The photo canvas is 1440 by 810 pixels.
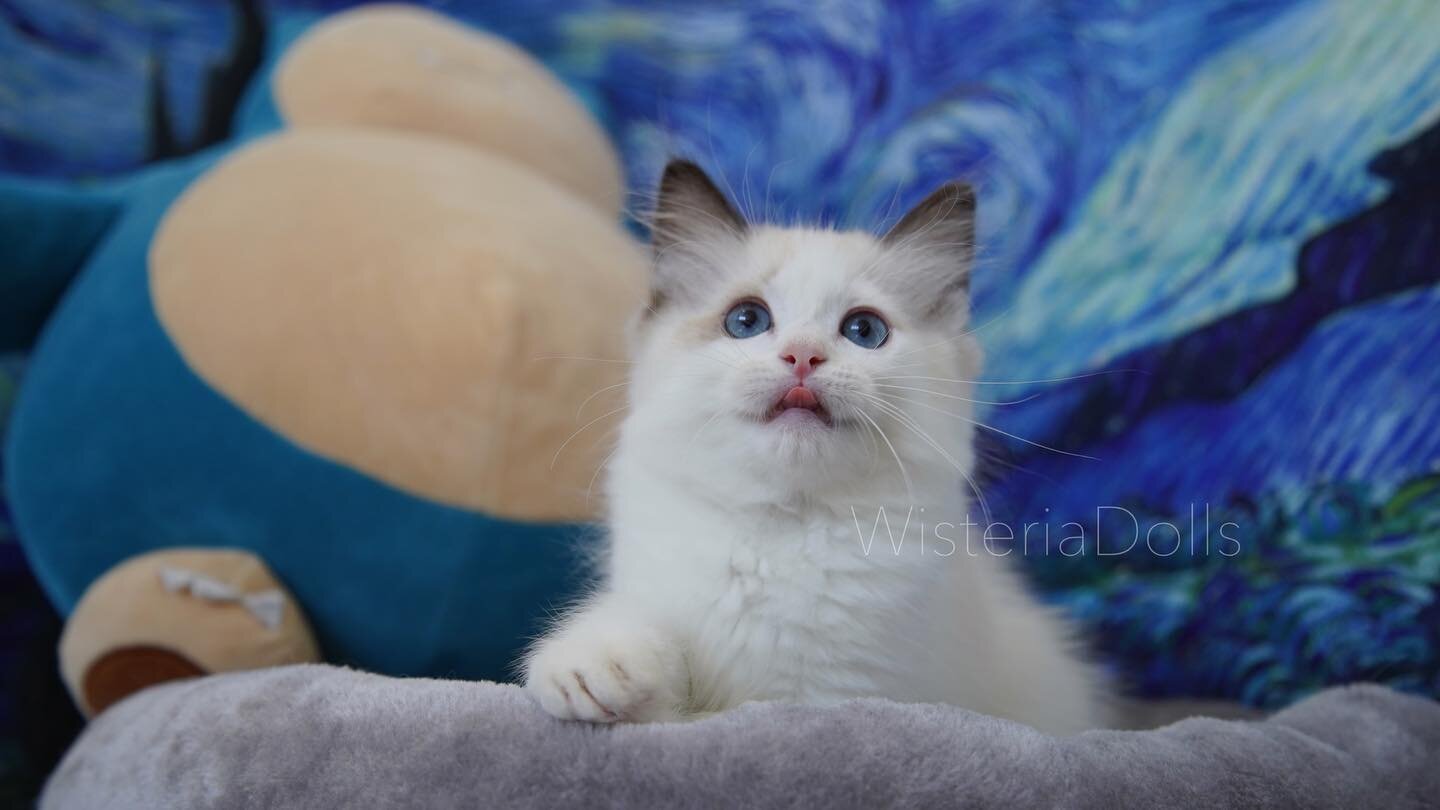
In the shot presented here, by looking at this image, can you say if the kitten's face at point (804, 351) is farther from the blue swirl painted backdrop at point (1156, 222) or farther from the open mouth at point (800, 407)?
the blue swirl painted backdrop at point (1156, 222)

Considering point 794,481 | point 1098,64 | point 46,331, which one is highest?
point 1098,64

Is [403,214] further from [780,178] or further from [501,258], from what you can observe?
[780,178]

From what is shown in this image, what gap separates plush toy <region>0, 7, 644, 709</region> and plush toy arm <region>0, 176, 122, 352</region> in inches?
4.9

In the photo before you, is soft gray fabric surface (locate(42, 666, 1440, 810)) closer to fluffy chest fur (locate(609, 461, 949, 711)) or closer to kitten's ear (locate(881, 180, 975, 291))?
fluffy chest fur (locate(609, 461, 949, 711))

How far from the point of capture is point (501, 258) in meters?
1.29

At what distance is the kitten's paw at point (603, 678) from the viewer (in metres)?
0.80

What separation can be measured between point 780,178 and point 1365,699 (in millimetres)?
1404

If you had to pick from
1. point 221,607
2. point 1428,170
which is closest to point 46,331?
point 221,607

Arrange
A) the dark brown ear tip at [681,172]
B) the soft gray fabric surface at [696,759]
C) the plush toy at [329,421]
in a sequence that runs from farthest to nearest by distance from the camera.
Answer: the plush toy at [329,421], the dark brown ear tip at [681,172], the soft gray fabric surface at [696,759]

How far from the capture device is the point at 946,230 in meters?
1.16

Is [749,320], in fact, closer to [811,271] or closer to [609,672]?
[811,271]

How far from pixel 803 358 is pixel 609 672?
33 centimetres

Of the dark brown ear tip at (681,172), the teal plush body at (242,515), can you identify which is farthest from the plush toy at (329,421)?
the dark brown ear tip at (681,172)

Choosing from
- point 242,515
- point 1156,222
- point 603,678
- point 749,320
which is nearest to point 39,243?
point 242,515
